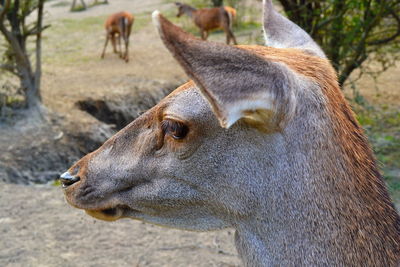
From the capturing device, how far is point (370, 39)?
29.2 ft

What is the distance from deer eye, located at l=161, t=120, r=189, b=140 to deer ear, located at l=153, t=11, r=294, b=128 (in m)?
0.41

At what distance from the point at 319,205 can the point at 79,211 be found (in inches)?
183

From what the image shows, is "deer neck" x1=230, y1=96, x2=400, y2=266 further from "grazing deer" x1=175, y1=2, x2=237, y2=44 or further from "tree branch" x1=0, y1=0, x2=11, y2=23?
"grazing deer" x1=175, y1=2, x2=237, y2=44

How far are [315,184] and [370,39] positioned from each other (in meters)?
7.07

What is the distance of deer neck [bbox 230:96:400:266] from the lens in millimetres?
2277

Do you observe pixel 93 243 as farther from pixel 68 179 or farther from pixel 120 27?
pixel 120 27

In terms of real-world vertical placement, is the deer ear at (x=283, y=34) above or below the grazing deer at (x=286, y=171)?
above

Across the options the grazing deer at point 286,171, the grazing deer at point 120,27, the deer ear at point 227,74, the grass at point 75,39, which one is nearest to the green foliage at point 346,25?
the grazing deer at point 286,171

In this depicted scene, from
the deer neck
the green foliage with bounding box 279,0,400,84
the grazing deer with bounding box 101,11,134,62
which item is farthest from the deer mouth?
the grazing deer with bounding box 101,11,134,62

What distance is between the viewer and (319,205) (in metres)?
2.28

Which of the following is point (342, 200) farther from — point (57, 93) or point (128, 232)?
point (57, 93)

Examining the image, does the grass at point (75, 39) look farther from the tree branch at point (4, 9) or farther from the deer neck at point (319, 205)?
the deer neck at point (319, 205)

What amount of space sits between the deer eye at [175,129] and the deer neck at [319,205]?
34 cm

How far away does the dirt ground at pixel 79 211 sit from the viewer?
5.57 meters
